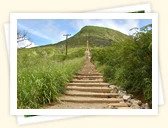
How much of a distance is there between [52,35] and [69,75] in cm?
21

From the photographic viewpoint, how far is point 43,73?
514 inches

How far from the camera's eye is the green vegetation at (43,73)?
513 inches

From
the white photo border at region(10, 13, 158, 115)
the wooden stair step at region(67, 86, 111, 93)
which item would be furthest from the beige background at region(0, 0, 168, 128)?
the wooden stair step at region(67, 86, 111, 93)

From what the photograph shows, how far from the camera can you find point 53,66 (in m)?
13.1

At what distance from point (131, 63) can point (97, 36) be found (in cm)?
21

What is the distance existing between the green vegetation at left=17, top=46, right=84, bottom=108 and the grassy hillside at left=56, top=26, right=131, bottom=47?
0.04 metres

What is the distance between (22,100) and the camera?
513 inches

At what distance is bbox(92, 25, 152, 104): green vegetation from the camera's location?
1302cm

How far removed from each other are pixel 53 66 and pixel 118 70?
31 centimetres

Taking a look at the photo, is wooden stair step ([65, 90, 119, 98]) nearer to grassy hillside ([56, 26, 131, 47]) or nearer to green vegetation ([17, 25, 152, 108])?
green vegetation ([17, 25, 152, 108])
